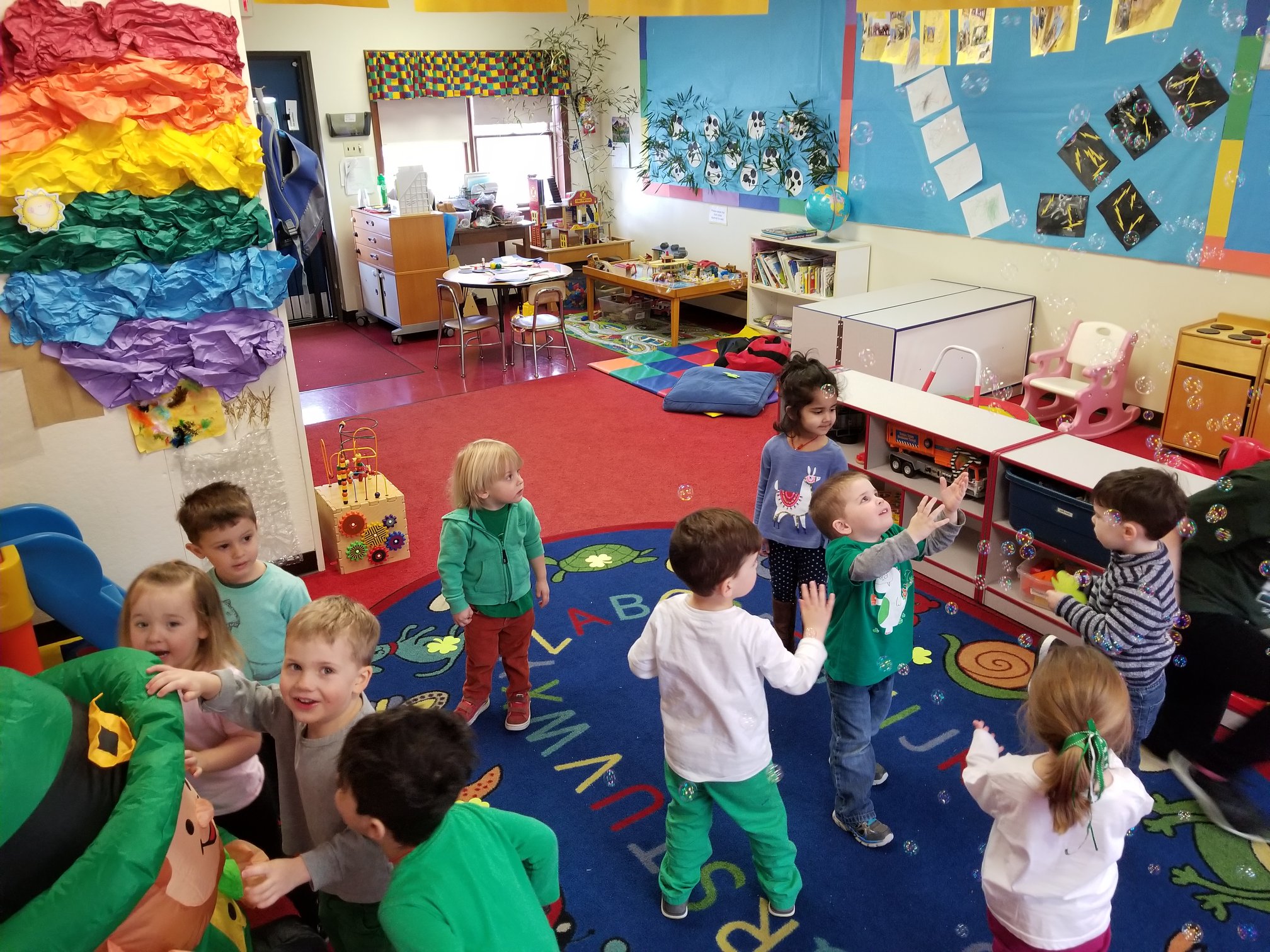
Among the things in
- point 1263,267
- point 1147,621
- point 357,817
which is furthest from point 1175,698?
point 1263,267

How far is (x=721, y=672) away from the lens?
2.27 metres

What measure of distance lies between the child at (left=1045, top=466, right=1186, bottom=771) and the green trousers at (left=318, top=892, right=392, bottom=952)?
2.02m

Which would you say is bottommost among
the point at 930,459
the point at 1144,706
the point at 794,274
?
the point at 1144,706

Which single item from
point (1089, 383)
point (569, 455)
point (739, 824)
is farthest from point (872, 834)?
point (1089, 383)

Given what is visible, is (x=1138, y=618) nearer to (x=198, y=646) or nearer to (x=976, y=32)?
(x=198, y=646)

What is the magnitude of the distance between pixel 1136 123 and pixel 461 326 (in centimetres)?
519

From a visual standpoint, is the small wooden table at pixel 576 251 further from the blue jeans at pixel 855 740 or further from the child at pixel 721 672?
the child at pixel 721 672

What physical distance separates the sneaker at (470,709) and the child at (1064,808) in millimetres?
1970

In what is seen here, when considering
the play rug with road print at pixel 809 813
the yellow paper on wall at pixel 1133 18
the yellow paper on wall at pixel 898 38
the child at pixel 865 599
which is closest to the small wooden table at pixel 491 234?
the yellow paper on wall at pixel 898 38

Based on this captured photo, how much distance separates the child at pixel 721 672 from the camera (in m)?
2.24

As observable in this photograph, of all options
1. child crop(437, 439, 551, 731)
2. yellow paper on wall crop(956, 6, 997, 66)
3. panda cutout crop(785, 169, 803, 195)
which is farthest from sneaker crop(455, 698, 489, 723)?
panda cutout crop(785, 169, 803, 195)

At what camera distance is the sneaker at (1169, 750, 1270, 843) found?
2.87 m

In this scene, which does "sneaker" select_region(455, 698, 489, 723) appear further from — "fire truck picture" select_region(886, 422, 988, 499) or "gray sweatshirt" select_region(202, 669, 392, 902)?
"fire truck picture" select_region(886, 422, 988, 499)

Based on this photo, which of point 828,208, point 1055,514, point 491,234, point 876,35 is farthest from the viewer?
point 491,234
